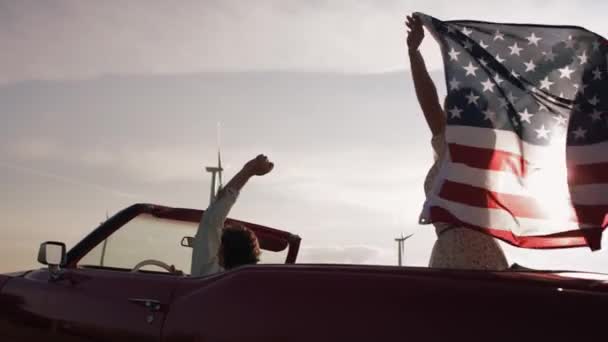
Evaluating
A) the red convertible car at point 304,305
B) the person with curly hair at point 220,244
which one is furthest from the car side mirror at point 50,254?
the person with curly hair at point 220,244

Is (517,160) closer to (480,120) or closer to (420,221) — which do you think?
(480,120)

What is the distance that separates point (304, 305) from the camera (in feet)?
8.66

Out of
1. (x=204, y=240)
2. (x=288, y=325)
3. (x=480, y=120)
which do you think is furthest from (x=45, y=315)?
(x=480, y=120)

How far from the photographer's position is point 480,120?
337 centimetres

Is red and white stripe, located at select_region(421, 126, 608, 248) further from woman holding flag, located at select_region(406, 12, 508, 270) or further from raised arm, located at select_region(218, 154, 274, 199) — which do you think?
raised arm, located at select_region(218, 154, 274, 199)

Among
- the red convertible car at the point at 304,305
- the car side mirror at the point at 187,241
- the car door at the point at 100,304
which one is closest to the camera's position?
the red convertible car at the point at 304,305

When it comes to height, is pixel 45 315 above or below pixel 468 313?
below

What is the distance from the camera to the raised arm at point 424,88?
345 centimetres

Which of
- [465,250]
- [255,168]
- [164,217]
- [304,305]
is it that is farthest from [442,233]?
[164,217]

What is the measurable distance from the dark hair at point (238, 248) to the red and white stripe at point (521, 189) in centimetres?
99

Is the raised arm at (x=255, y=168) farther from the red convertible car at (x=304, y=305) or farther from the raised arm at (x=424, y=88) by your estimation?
the raised arm at (x=424, y=88)

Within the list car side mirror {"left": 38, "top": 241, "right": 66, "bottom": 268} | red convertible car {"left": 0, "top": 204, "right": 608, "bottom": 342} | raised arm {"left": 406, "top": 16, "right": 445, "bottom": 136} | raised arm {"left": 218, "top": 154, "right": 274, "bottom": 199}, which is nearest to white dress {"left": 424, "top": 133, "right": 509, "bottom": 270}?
raised arm {"left": 406, "top": 16, "right": 445, "bottom": 136}

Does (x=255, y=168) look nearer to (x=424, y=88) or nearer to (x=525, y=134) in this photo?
(x=424, y=88)

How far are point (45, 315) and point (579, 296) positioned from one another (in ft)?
8.17
